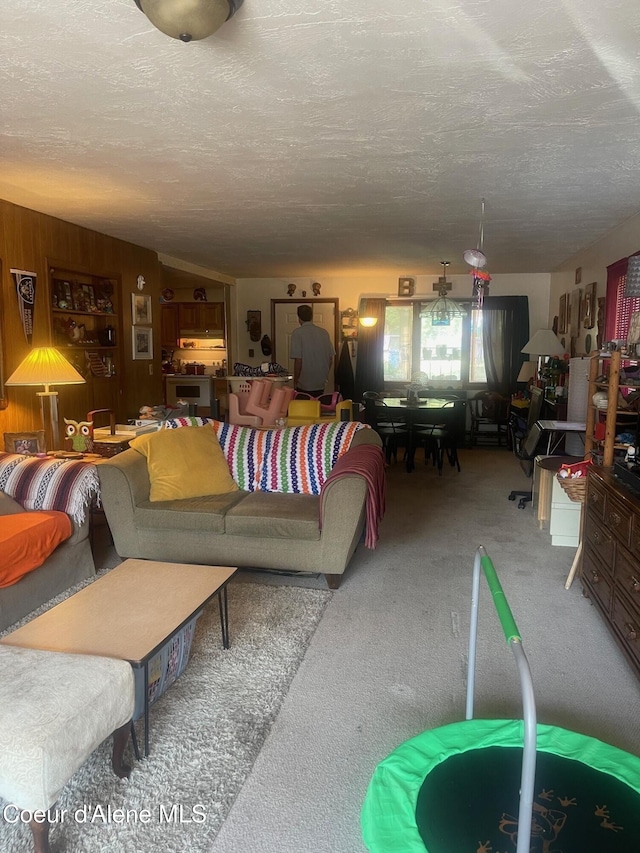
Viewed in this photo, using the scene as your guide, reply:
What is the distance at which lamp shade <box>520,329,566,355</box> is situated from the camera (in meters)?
6.70

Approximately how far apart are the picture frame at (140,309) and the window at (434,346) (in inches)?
146

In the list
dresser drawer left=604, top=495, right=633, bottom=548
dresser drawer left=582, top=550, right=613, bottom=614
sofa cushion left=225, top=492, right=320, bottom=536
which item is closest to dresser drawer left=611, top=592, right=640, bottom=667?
dresser drawer left=582, top=550, right=613, bottom=614

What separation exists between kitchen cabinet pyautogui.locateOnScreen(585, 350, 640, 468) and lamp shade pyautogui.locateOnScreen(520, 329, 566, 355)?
2873mm

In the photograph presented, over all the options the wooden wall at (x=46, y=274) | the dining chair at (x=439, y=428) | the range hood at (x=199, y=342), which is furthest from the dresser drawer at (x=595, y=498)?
the range hood at (x=199, y=342)

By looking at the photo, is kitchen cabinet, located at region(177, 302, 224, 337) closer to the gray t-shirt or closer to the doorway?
the doorway

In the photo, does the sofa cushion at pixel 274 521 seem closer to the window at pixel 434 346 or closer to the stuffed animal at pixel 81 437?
the stuffed animal at pixel 81 437

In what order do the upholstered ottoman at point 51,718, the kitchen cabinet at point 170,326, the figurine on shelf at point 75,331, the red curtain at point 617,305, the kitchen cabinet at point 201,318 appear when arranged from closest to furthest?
the upholstered ottoman at point 51,718 < the red curtain at point 617,305 < the figurine on shelf at point 75,331 < the kitchen cabinet at point 201,318 < the kitchen cabinet at point 170,326

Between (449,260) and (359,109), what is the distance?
15.5ft

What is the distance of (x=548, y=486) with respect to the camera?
4.27 m

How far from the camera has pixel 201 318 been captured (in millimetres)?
9695

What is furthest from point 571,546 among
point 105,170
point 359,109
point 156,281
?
point 156,281

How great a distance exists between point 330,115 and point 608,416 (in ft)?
6.86

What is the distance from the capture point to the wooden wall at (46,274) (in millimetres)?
4484

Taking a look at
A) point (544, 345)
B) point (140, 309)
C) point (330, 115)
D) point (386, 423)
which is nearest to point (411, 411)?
point (386, 423)
